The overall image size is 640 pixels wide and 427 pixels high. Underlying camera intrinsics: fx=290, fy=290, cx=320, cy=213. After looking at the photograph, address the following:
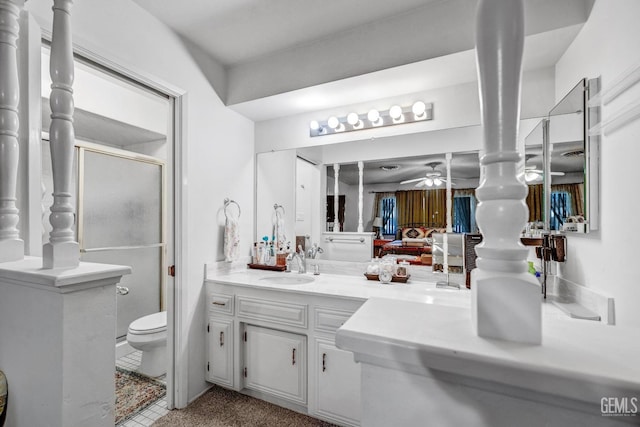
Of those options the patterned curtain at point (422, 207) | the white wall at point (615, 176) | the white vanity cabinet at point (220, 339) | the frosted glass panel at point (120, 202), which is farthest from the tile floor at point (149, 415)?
the white wall at point (615, 176)

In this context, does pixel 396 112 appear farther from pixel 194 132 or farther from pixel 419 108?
pixel 194 132

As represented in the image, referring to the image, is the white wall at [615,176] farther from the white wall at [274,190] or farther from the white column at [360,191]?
the white wall at [274,190]

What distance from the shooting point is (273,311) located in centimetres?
191

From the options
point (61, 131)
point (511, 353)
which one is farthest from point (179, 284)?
point (511, 353)

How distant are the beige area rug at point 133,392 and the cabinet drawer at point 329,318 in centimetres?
135

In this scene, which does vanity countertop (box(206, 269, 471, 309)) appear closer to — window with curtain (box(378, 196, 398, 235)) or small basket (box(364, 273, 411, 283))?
small basket (box(364, 273, 411, 283))

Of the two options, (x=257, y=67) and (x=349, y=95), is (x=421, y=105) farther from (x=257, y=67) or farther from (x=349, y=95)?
(x=257, y=67)

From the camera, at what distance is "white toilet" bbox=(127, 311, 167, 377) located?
7.36ft

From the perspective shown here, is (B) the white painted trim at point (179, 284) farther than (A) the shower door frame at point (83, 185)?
No

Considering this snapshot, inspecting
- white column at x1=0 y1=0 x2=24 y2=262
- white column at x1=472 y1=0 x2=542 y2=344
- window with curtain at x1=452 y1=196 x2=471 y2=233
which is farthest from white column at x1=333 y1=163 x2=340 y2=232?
white column at x1=472 y1=0 x2=542 y2=344

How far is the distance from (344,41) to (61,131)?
1.68 metres

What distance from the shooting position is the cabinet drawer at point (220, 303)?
2.08 meters

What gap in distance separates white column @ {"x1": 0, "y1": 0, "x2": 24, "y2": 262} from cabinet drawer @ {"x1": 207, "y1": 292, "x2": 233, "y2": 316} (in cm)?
122

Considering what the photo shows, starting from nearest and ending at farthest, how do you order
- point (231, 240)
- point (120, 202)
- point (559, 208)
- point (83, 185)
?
point (559, 208), point (231, 240), point (83, 185), point (120, 202)
